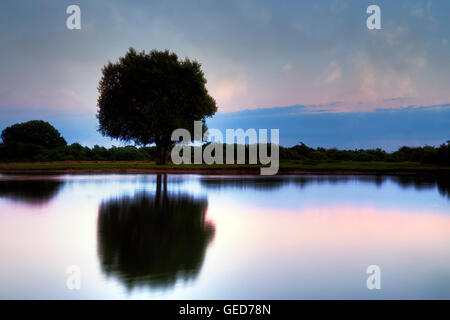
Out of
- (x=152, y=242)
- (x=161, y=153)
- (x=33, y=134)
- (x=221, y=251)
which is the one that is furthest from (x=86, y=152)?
(x=221, y=251)

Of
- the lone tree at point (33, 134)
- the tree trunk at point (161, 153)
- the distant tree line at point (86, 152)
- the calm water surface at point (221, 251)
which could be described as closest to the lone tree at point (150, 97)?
the tree trunk at point (161, 153)

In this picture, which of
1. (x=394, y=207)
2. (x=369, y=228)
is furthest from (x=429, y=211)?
(x=369, y=228)

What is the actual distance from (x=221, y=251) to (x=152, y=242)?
3.05 feet

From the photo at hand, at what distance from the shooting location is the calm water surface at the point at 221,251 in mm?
3184

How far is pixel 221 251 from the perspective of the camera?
4.36 metres

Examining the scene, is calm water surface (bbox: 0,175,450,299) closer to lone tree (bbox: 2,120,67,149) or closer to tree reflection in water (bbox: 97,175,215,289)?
tree reflection in water (bbox: 97,175,215,289)

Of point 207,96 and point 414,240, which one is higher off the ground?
point 207,96

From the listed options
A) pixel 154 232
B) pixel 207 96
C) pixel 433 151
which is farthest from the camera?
pixel 207 96

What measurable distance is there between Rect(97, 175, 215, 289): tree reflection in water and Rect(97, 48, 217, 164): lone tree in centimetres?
1790

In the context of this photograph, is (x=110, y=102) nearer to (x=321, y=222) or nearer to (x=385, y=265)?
(x=321, y=222)
